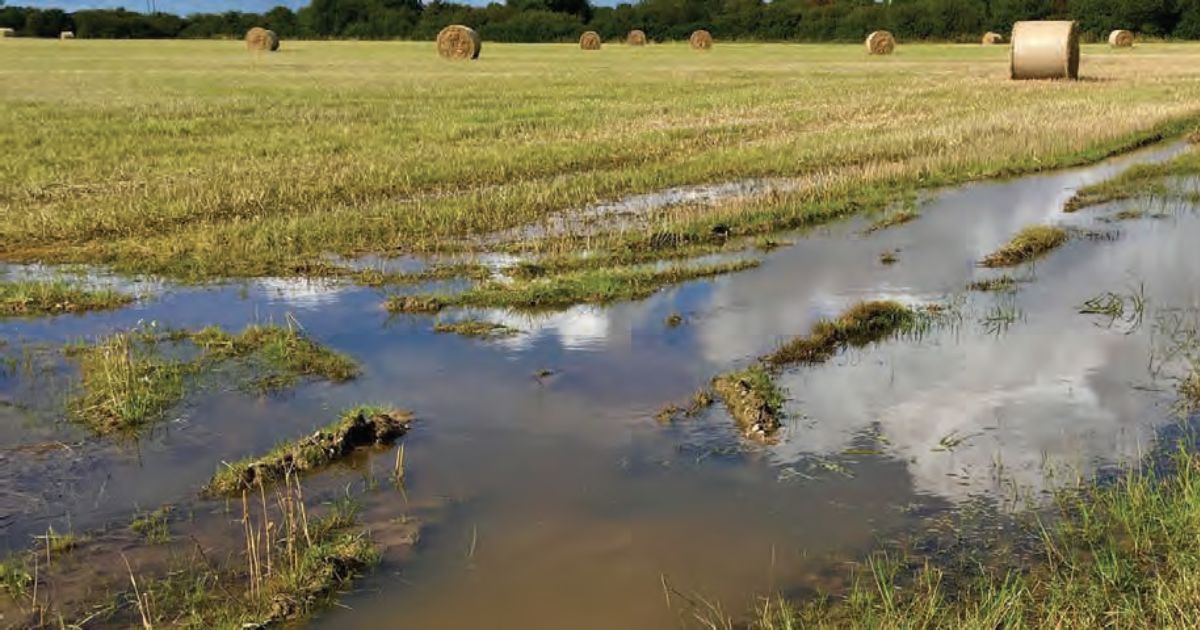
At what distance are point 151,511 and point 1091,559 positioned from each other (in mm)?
4719

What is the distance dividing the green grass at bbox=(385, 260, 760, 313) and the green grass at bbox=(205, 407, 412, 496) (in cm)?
298

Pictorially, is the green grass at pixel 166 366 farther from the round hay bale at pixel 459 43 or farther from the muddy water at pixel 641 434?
the round hay bale at pixel 459 43

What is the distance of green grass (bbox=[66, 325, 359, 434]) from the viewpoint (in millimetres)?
7508

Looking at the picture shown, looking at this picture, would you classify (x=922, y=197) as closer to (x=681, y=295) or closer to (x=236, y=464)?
(x=681, y=295)

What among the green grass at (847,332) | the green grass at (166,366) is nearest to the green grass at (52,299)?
the green grass at (166,366)

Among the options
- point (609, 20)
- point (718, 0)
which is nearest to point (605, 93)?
point (609, 20)

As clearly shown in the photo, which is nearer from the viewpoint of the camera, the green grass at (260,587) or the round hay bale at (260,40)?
the green grass at (260,587)

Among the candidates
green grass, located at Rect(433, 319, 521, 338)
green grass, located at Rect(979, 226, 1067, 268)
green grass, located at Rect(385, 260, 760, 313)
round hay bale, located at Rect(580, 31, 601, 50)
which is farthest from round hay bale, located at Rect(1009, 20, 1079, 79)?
round hay bale, located at Rect(580, 31, 601, 50)

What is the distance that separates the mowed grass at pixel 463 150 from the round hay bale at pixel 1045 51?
1.23 meters

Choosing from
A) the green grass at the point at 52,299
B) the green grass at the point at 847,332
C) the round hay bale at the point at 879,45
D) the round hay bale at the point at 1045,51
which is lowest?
the green grass at the point at 847,332

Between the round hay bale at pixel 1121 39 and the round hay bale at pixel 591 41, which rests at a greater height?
the round hay bale at pixel 591 41

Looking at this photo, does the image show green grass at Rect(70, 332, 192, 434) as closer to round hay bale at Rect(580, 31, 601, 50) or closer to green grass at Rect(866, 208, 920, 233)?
green grass at Rect(866, 208, 920, 233)

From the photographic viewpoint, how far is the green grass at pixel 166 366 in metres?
7.51

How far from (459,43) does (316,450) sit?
52.8 meters
